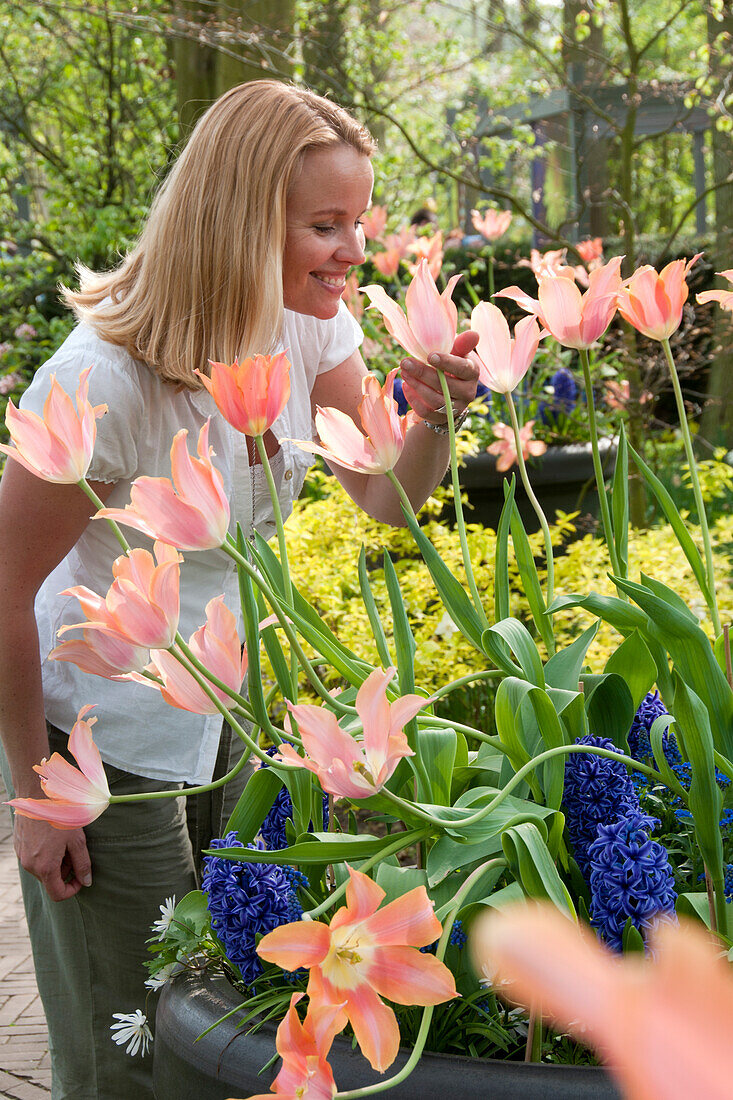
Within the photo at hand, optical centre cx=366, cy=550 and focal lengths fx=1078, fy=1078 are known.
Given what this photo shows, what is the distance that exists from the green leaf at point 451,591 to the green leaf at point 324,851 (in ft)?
0.78

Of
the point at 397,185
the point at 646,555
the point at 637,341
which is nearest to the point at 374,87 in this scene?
the point at 397,185

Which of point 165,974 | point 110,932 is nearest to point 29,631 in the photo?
point 110,932

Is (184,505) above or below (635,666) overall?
above

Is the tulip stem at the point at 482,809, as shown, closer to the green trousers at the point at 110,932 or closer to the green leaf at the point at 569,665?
the green leaf at the point at 569,665

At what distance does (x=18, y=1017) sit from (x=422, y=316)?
8.22 feet

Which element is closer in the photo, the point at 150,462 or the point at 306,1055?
the point at 306,1055

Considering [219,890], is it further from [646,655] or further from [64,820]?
[646,655]

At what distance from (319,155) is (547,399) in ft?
11.7

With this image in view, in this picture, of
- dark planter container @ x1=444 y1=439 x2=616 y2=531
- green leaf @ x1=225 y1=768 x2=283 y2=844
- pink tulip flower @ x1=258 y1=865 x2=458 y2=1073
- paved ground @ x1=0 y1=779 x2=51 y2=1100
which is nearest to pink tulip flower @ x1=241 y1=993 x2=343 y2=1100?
pink tulip flower @ x1=258 y1=865 x2=458 y2=1073

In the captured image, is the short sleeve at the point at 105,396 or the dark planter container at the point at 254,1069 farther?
the short sleeve at the point at 105,396

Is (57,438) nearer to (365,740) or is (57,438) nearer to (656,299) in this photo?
(365,740)

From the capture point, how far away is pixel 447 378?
1.22 m

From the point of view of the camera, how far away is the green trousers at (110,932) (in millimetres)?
1650

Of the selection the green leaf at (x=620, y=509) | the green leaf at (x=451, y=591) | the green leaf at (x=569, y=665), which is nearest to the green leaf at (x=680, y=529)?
the green leaf at (x=620, y=509)
